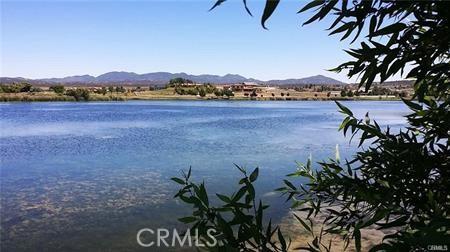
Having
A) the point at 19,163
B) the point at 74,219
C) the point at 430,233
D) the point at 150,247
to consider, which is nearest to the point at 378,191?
the point at 430,233

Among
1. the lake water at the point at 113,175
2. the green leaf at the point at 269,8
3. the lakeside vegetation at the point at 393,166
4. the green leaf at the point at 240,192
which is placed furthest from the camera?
the lake water at the point at 113,175

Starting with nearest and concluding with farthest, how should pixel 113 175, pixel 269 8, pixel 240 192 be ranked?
pixel 269 8, pixel 240 192, pixel 113 175

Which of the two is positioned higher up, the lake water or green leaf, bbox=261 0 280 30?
green leaf, bbox=261 0 280 30

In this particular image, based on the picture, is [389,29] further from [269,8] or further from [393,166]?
[393,166]

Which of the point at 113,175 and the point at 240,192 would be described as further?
the point at 113,175

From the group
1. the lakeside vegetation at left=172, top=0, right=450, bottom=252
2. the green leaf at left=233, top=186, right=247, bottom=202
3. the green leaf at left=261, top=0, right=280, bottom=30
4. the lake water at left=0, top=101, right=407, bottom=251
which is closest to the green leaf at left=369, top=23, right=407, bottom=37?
the lakeside vegetation at left=172, top=0, right=450, bottom=252

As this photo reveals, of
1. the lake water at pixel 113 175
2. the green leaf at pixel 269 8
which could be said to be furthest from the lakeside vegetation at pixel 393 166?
the lake water at pixel 113 175

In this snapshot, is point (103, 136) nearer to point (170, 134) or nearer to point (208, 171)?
point (170, 134)

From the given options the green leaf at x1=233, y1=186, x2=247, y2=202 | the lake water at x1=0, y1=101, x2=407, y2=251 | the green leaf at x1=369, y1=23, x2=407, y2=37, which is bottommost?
the lake water at x1=0, y1=101, x2=407, y2=251

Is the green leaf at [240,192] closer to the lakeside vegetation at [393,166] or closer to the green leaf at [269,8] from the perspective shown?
the lakeside vegetation at [393,166]

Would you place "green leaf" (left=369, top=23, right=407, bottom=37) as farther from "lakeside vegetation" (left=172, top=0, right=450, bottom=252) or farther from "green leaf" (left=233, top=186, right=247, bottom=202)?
"green leaf" (left=233, top=186, right=247, bottom=202)

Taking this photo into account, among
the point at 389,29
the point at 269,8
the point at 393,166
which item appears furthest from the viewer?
the point at 393,166

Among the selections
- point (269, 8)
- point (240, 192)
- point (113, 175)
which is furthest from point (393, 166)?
point (113, 175)

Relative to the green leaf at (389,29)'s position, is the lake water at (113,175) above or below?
below
